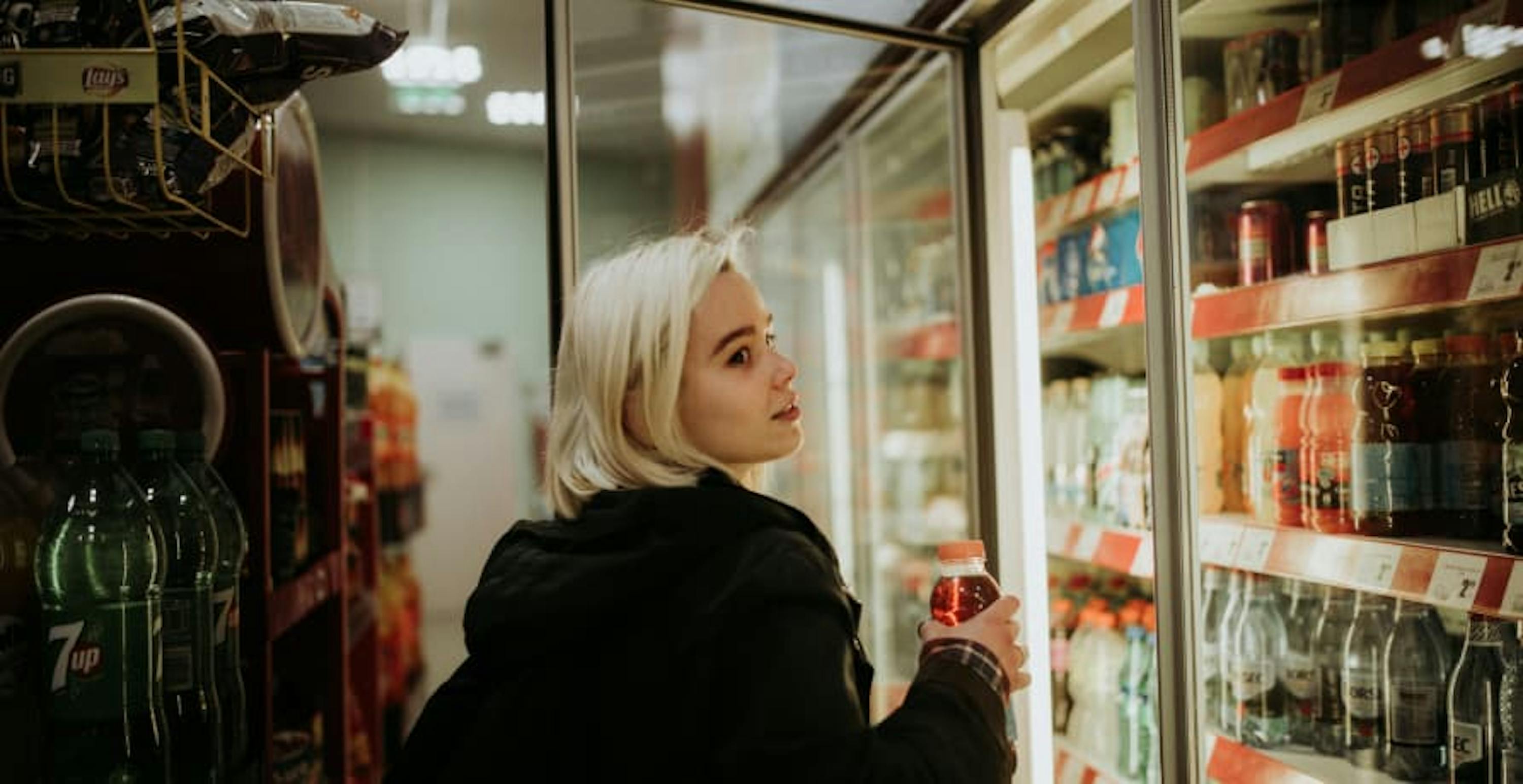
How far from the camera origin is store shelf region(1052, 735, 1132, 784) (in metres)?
2.43

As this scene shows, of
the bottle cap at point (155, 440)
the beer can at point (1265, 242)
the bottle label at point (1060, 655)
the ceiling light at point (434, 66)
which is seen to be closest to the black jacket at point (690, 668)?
the bottle cap at point (155, 440)

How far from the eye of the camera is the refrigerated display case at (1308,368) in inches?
65.7

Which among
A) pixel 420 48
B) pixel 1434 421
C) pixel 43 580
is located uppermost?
pixel 420 48

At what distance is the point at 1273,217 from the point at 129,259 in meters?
1.96

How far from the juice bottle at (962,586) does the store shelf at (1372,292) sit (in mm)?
734

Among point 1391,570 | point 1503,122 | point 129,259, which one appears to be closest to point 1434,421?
point 1391,570

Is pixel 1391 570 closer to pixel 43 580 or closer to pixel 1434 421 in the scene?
pixel 1434 421

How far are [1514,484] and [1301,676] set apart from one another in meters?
0.69

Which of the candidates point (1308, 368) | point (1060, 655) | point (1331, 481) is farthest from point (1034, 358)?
point (1060, 655)

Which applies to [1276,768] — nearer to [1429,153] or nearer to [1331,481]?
[1331,481]

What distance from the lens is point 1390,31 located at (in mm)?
1969

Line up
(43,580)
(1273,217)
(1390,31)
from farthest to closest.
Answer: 1. (1273,217)
2. (1390,31)
3. (43,580)

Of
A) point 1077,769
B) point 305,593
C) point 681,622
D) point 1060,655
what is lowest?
point 1077,769

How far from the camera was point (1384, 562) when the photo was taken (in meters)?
1.64
